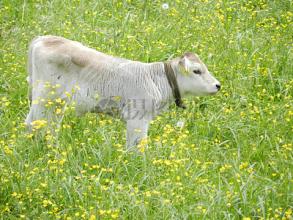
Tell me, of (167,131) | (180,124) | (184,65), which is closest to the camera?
(167,131)

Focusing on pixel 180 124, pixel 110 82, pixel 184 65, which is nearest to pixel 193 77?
pixel 184 65

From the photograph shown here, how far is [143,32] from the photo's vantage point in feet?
34.9

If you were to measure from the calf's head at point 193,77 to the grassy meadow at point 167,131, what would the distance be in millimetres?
501

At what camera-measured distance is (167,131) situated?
794cm

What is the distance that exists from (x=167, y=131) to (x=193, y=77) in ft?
2.37

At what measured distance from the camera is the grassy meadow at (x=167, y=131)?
6.87 m

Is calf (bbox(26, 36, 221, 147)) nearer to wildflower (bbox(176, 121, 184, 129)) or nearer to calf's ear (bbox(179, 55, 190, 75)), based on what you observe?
calf's ear (bbox(179, 55, 190, 75))

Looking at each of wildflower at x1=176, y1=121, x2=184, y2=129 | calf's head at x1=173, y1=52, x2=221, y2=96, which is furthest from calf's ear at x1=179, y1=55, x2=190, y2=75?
wildflower at x1=176, y1=121, x2=184, y2=129

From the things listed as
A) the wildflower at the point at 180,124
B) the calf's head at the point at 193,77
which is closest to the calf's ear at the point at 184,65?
the calf's head at the point at 193,77

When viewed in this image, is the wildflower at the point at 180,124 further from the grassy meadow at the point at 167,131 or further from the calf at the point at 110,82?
the calf at the point at 110,82

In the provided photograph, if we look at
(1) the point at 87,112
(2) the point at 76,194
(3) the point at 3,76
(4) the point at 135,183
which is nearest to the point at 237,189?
(4) the point at 135,183

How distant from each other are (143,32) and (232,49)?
117 centimetres

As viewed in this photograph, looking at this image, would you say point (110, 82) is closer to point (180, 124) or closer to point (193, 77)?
point (193, 77)

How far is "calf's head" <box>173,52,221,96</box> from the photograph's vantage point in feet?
27.2
